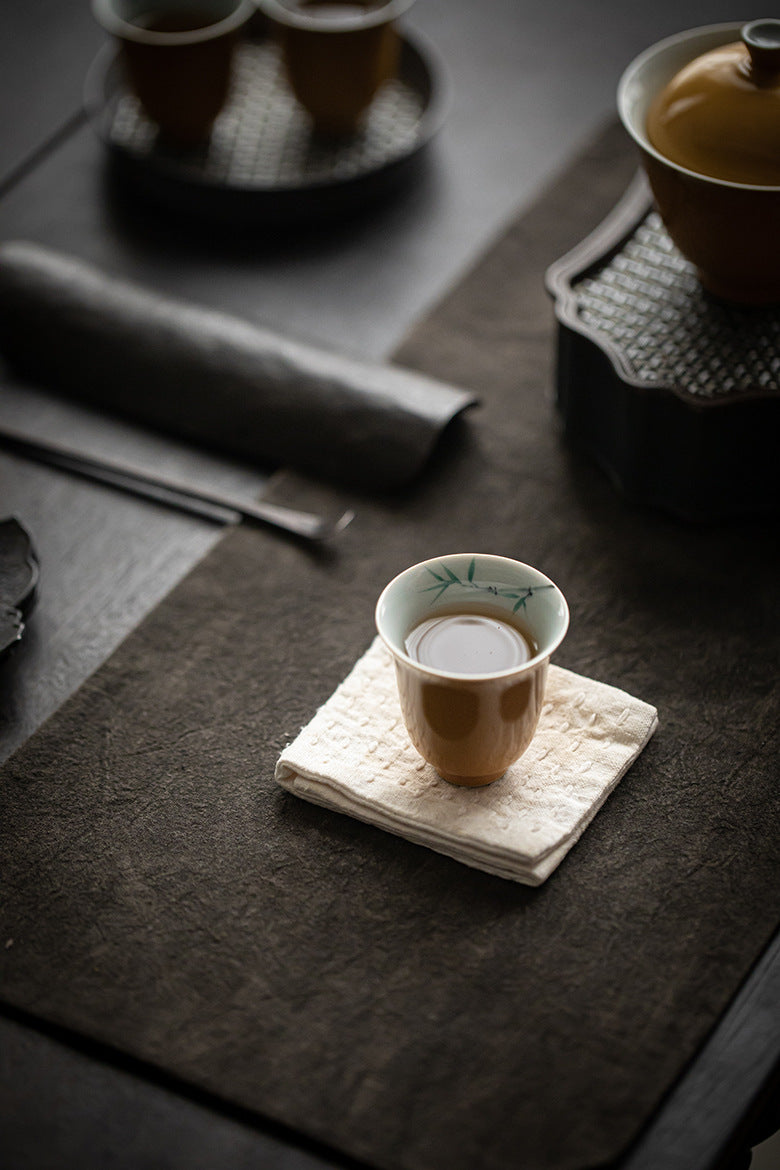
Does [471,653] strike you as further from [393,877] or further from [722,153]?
[722,153]

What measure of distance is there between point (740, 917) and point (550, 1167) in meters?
0.19

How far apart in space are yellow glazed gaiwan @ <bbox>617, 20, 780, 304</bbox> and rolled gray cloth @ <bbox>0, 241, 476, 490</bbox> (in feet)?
0.78

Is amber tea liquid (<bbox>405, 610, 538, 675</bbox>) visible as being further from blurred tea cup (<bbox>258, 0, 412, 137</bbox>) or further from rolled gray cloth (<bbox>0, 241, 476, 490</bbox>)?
blurred tea cup (<bbox>258, 0, 412, 137</bbox>)

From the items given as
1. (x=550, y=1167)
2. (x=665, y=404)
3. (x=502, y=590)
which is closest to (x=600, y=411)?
(x=665, y=404)

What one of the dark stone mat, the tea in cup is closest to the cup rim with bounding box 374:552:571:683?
the tea in cup

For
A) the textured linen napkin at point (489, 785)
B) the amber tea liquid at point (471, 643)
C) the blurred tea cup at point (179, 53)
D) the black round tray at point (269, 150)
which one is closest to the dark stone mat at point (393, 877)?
the textured linen napkin at point (489, 785)

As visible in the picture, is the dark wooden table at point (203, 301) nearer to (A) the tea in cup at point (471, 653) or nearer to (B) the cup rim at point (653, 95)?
(A) the tea in cup at point (471, 653)

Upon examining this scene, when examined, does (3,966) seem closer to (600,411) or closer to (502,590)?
(502,590)

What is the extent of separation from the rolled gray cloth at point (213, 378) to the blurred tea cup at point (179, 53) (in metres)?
0.19

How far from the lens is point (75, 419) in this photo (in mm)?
1075

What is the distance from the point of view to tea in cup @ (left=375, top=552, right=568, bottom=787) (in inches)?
27.0

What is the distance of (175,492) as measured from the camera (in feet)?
3.28

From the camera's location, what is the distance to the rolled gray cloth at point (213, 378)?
3.25ft

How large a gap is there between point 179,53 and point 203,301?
23cm
